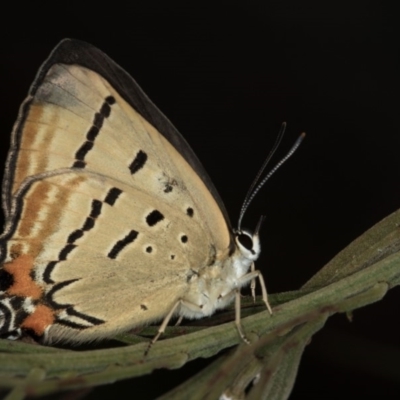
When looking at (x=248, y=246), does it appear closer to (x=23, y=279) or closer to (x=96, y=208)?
(x=96, y=208)

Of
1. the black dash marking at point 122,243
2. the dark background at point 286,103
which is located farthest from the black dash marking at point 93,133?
the dark background at point 286,103

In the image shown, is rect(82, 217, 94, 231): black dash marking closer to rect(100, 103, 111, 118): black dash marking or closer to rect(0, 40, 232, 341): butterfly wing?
rect(0, 40, 232, 341): butterfly wing

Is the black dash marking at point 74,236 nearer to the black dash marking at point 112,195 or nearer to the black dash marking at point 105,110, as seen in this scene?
the black dash marking at point 112,195

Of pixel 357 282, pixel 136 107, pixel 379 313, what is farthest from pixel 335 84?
pixel 357 282

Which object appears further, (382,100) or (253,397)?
(382,100)

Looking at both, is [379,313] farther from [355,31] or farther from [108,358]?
[108,358]

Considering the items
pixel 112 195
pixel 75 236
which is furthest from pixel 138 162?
pixel 75 236
